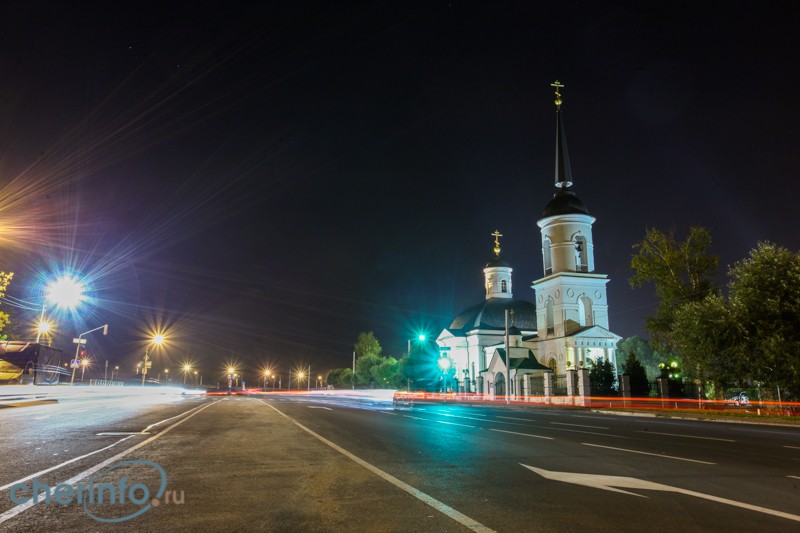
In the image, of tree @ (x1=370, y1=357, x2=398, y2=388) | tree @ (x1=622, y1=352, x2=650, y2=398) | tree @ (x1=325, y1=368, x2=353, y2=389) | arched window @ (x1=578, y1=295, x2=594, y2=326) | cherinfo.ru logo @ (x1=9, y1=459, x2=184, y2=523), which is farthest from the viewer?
tree @ (x1=325, y1=368, x2=353, y2=389)

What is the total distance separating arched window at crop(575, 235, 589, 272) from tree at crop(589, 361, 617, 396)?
64.1ft

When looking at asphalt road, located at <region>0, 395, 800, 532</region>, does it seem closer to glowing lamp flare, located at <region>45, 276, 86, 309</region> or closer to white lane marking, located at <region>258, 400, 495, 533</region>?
white lane marking, located at <region>258, 400, 495, 533</region>

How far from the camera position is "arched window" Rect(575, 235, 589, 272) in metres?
65.4

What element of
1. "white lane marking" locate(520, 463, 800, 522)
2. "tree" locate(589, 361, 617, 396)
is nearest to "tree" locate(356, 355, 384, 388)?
"tree" locate(589, 361, 617, 396)

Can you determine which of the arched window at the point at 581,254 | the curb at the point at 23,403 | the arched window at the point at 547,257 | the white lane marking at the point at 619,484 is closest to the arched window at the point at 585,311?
the arched window at the point at 581,254

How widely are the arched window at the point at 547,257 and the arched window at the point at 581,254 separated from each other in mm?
3318

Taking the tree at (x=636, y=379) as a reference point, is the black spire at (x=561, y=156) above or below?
above

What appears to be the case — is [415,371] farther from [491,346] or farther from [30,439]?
[30,439]

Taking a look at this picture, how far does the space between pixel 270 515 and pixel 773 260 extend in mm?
32675

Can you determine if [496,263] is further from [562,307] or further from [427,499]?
[427,499]

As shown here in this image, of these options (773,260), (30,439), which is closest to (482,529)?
(30,439)

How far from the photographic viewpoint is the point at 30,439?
1156 centimetres

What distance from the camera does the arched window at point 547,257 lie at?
6744cm

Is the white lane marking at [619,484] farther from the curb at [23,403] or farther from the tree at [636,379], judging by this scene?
the tree at [636,379]
